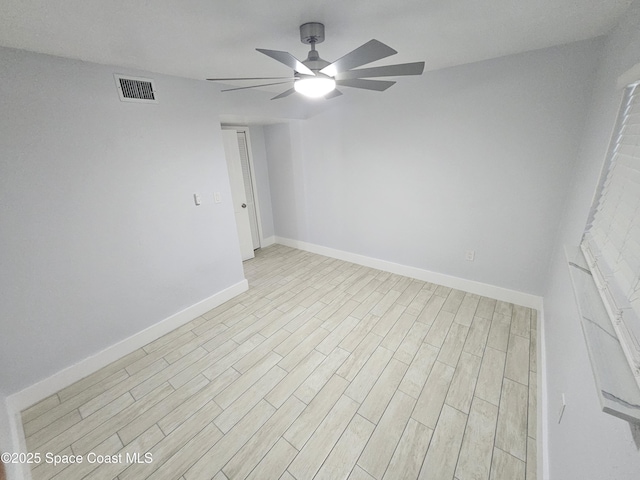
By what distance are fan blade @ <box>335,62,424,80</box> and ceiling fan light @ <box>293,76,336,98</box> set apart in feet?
0.23

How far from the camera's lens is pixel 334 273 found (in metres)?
3.58

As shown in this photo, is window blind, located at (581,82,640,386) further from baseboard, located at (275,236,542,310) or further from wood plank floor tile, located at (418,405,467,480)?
baseboard, located at (275,236,542,310)

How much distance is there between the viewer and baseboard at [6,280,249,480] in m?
1.67

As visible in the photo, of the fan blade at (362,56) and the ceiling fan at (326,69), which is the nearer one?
the fan blade at (362,56)

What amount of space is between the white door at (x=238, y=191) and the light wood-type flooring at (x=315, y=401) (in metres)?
1.59

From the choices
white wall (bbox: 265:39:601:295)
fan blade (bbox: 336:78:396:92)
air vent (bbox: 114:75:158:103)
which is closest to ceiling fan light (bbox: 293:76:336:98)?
fan blade (bbox: 336:78:396:92)

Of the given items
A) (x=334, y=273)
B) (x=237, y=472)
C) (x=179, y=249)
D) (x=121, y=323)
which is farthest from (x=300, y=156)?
(x=237, y=472)

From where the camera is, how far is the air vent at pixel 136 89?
1946 mm

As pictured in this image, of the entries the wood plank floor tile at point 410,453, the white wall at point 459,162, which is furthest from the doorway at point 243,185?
the wood plank floor tile at point 410,453

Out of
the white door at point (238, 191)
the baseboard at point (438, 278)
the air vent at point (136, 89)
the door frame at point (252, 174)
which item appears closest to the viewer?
the air vent at point (136, 89)

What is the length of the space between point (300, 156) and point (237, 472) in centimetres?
358

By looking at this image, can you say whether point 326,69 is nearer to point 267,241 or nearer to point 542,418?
point 542,418

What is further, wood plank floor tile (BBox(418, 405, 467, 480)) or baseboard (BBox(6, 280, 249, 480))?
baseboard (BBox(6, 280, 249, 480))

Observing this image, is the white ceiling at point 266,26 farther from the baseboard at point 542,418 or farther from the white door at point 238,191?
the baseboard at point 542,418
